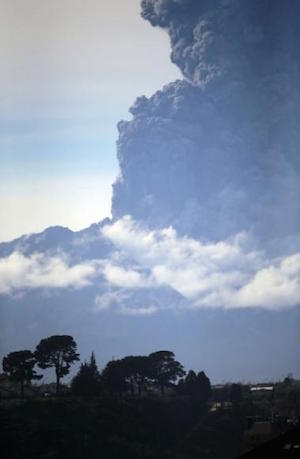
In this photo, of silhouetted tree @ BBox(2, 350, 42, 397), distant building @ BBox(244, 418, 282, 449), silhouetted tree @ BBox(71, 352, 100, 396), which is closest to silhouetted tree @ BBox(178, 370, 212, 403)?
silhouetted tree @ BBox(71, 352, 100, 396)

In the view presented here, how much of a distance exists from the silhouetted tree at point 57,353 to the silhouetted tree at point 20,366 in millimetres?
1171

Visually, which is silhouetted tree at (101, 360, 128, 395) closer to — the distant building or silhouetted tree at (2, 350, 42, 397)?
silhouetted tree at (2, 350, 42, 397)

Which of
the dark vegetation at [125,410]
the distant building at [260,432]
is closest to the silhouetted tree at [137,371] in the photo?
the dark vegetation at [125,410]

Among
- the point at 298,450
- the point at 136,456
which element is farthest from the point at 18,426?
the point at 298,450

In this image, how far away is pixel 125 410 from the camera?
115625 millimetres

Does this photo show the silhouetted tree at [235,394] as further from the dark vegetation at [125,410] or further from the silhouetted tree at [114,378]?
the silhouetted tree at [114,378]

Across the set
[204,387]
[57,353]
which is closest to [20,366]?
[57,353]

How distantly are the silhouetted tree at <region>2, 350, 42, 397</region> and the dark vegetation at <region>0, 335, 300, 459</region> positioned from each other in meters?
0.12

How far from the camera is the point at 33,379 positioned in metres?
122

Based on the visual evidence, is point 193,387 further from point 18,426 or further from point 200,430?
point 18,426

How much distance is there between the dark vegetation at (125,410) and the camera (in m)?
108

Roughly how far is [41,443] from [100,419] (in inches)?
355

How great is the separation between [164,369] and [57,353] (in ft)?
49.2

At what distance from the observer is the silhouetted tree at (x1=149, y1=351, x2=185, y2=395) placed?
Result: 12975 centimetres
